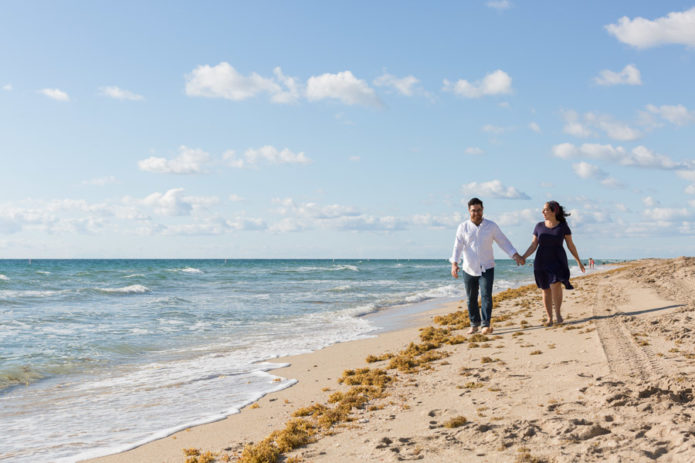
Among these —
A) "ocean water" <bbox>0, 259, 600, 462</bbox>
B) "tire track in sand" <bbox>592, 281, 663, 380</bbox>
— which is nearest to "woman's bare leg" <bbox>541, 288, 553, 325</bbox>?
"tire track in sand" <bbox>592, 281, 663, 380</bbox>

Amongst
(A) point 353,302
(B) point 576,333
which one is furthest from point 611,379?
(A) point 353,302

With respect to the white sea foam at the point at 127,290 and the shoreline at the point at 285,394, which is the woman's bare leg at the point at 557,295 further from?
the white sea foam at the point at 127,290

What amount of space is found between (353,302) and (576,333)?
43.3 ft

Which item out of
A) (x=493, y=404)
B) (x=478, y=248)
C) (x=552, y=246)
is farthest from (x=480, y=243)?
(x=493, y=404)

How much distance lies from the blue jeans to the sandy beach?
1.22 feet

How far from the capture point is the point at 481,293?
8.17 m

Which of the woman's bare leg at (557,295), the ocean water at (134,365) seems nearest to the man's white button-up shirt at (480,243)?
the woman's bare leg at (557,295)

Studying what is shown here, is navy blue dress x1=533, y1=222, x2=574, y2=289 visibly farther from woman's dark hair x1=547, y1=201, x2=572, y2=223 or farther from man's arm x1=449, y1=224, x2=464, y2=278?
man's arm x1=449, y1=224, x2=464, y2=278

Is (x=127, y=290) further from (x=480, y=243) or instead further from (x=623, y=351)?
(x=623, y=351)

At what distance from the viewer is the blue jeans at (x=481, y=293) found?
313 inches

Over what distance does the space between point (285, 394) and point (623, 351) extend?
392 centimetres

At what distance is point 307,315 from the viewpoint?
1595cm

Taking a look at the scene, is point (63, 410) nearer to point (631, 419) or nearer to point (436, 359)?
point (436, 359)

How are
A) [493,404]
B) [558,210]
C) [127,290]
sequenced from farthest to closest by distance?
[127,290]
[558,210]
[493,404]
